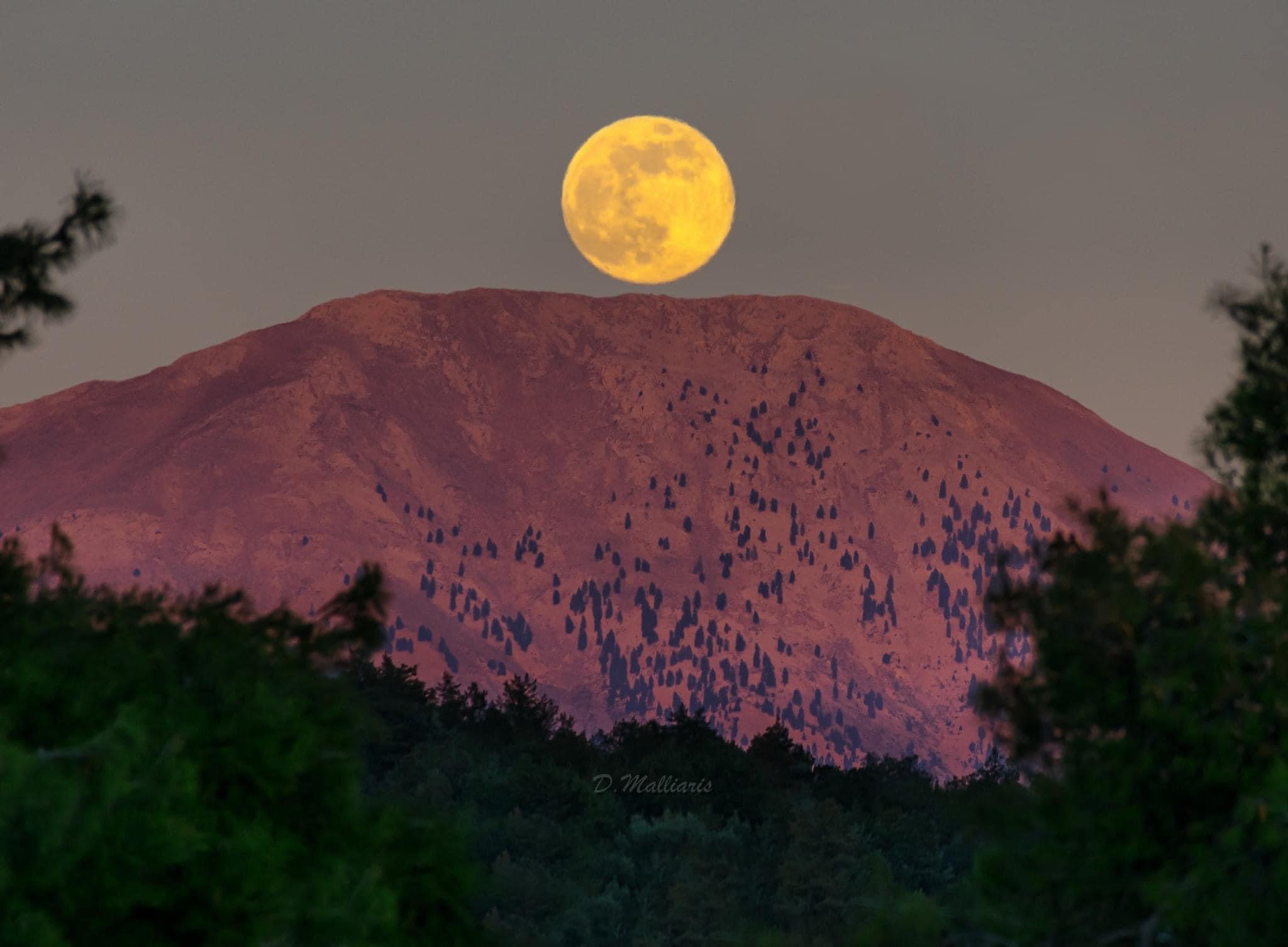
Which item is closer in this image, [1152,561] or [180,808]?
[180,808]

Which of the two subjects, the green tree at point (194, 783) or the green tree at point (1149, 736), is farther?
the green tree at point (1149, 736)

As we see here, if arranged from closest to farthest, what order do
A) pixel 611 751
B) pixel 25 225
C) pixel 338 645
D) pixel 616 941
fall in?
1. pixel 338 645
2. pixel 25 225
3. pixel 616 941
4. pixel 611 751

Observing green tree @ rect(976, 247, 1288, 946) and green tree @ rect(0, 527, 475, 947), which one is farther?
green tree @ rect(976, 247, 1288, 946)

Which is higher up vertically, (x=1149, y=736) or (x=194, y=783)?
(x=1149, y=736)

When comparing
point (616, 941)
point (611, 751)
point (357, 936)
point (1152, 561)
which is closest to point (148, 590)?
point (357, 936)

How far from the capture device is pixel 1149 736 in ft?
40.5

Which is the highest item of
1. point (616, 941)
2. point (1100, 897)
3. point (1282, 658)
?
point (1282, 658)

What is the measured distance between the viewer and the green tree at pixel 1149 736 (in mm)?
11148

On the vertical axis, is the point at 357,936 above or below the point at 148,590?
→ below

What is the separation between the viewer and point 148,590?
1777cm

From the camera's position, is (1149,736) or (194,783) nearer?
(194,783)

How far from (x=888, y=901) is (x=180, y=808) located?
501 centimetres

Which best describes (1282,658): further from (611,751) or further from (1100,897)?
(611,751)

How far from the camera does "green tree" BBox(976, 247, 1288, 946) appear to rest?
11.1 m
